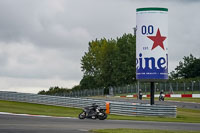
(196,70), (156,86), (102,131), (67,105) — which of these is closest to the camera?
(102,131)

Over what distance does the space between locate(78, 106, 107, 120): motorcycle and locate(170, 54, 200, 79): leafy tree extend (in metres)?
93.9

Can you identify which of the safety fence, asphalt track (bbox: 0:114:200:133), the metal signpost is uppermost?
the metal signpost

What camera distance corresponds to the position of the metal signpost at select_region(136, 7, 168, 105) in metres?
41.2

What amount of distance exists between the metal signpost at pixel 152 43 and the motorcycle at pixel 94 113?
7359 mm

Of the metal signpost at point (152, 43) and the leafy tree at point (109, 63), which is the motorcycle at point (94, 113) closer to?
the metal signpost at point (152, 43)

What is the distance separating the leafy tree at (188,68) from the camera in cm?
12875

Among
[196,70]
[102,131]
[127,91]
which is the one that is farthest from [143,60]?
[196,70]

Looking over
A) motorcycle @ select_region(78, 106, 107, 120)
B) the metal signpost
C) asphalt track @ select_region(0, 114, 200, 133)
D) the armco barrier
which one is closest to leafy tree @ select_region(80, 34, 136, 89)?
the armco barrier

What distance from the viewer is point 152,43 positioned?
4162 cm

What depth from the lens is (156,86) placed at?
8675 centimetres

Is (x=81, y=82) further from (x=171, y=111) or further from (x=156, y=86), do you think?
(x=171, y=111)

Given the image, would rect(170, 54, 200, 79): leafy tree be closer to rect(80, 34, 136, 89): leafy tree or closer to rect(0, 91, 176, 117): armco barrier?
rect(80, 34, 136, 89): leafy tree

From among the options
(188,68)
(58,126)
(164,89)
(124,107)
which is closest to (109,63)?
(188,68)

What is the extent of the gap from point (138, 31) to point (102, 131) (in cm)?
1790
